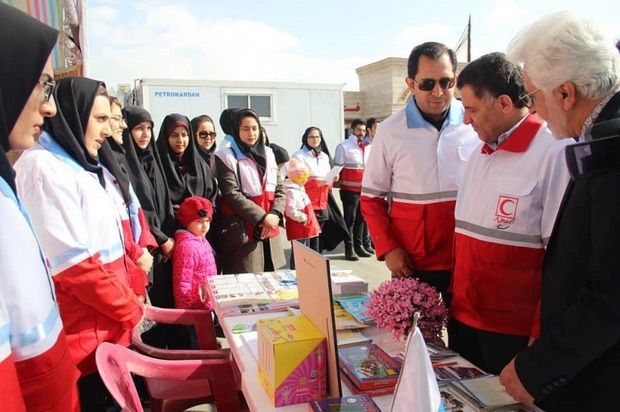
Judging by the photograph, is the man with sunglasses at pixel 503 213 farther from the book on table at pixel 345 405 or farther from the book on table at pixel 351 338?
the book on table at pixel 345 405

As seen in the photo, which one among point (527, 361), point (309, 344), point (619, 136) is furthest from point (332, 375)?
point (619, 136)

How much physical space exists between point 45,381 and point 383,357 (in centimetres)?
100

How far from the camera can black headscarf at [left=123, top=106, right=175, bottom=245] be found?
3.17 meters

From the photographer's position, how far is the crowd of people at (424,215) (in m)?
1.10

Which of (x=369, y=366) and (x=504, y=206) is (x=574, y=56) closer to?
(x=504, y=206)

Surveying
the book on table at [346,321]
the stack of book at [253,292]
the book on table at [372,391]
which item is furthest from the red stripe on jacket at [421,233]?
the book on table at [372,391]

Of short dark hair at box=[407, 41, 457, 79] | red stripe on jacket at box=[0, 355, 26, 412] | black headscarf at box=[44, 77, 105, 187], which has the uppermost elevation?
short dark hair at box=[407, 41, 457, 79]

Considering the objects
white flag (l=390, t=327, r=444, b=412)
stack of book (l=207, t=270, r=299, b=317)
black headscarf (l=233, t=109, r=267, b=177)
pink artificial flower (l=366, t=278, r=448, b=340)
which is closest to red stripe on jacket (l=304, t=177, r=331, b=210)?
black headscarf (l=233, t=109, r=267, b=177)

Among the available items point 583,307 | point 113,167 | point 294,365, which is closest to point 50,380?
point 294,365

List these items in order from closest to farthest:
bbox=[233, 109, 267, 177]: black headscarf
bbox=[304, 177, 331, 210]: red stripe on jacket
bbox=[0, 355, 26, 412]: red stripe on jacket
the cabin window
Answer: bbox=[0, 355, 26, 412]: red stripe on jacket → bbox=[233, 109, 267, 177]: black headscarf → bbox=[304, 177, 331, 210]: red stripe on jacket → the cabin window

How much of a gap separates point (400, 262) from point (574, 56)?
1332 millimetres

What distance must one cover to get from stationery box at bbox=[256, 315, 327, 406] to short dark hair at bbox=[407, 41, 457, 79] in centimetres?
152

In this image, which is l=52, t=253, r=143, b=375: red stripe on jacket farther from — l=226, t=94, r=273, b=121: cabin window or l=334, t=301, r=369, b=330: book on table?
l=226, t=94, r=273, b=121: cabin window

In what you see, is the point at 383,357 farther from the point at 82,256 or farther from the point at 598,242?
the point at 82,256
